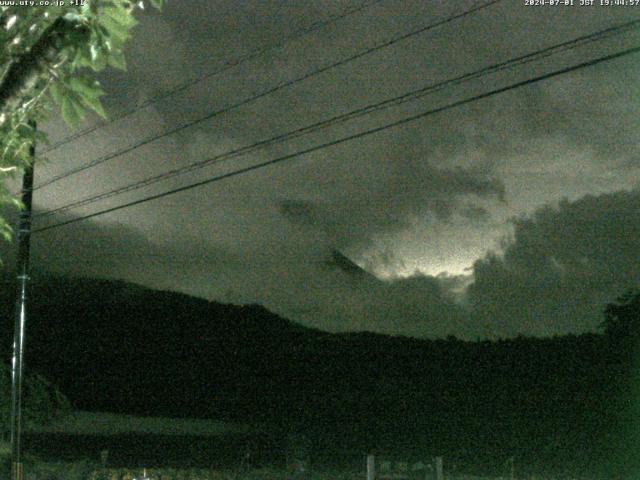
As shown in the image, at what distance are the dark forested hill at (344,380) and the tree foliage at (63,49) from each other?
23.7 meters

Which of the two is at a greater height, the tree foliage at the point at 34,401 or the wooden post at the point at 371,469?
the tree foliage at the point at 34,401

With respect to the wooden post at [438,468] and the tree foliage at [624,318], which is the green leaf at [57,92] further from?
the tree foliage at [624,318]

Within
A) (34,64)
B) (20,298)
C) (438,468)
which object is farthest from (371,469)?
(34,64)

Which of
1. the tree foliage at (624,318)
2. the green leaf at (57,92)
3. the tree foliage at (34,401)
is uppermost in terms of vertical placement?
the tree foliage at (624,318)

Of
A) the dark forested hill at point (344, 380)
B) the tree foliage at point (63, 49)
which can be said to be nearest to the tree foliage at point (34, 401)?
the dark forested hill at point (344, 380)

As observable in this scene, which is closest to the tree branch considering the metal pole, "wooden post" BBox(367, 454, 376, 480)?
"wooden post" BBox(367, 454, 376, 480)

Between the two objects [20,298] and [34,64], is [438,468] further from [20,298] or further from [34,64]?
[34,64]

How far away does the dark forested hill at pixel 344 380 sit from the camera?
3002 centimetres

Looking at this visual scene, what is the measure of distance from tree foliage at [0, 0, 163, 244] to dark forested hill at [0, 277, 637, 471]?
931 inches

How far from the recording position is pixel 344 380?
137ft

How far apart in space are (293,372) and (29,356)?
1300 centimetres

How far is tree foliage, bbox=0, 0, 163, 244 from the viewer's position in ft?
13.1

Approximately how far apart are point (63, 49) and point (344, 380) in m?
38.5

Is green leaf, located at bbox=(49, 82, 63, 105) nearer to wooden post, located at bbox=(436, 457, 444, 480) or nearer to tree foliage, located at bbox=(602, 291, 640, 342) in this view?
wooden post, located at bbox=(436, 457, 444, 480)
